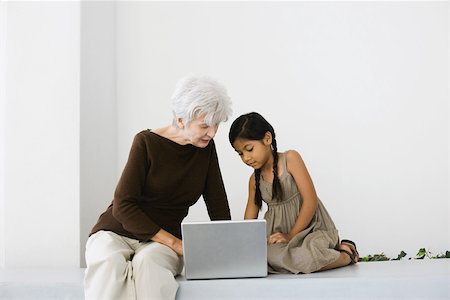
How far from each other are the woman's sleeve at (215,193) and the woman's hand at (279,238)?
24cm

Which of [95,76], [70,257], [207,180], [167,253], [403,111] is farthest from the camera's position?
[403,111]

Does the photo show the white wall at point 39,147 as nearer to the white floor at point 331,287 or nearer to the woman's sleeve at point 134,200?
the woman's sleeve at point 134,200

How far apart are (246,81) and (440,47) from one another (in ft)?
4.20

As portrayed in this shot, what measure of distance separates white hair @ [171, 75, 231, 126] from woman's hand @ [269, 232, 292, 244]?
0.61 m

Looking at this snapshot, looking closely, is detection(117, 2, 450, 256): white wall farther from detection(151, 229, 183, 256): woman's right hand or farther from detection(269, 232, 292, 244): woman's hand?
detection(151, 229, 183, 256): woman's right hand

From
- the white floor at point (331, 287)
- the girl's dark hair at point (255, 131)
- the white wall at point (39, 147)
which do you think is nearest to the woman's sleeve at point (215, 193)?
the girl's dark hair at point (255, 131)

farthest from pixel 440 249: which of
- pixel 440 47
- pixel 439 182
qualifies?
pixel 440 47

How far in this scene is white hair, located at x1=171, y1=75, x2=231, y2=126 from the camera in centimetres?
288

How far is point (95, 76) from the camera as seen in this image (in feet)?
13.5

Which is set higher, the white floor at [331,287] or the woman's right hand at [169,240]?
the woman's right hand at [169,240]

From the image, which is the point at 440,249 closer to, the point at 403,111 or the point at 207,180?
the point at 403,111

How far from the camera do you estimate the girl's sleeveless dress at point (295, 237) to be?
2.95 meters

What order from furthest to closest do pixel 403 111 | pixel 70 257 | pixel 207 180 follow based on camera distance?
pixel 403 111
pixel 70 257
pixel 207 180

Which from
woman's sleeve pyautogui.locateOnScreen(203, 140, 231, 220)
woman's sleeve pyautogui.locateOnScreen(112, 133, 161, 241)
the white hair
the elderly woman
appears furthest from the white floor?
the white hair
